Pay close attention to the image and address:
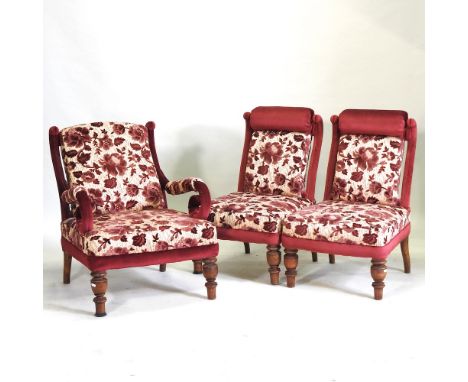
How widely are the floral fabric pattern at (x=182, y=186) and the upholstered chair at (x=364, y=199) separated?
25.2 inches

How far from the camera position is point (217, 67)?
19.8 ft

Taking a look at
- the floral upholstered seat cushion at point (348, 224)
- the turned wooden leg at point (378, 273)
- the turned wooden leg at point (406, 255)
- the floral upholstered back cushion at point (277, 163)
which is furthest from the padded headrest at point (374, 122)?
the turned wooden leg at point (378, 273)

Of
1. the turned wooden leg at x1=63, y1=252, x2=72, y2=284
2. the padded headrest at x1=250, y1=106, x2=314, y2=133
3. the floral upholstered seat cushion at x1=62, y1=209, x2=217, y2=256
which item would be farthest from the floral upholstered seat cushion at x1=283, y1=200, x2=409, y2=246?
the turned wooden leg at x1=63, y1=252, x2=72, y2=284

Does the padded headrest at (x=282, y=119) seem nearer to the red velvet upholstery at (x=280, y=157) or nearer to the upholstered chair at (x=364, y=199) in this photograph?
the red velvet upholstery at (x=280, y=157)

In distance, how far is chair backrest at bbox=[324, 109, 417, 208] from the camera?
15.4ft

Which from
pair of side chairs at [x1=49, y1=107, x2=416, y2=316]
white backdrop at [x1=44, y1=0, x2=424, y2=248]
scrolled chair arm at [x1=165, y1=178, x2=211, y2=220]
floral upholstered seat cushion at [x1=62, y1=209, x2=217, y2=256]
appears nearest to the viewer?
floral upholstered seat cushion at [x1=62, y1=209, x2=217, y2=256]

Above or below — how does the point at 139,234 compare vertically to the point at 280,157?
below

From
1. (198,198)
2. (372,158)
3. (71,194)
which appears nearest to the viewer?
(71,194)

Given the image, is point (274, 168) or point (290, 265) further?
point (274, 168)

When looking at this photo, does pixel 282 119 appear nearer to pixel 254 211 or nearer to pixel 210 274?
pixel 254 211

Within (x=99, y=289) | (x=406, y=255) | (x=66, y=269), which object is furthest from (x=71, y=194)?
(x=406, y=255)

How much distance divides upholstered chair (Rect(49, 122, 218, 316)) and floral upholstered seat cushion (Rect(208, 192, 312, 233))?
0.28 m

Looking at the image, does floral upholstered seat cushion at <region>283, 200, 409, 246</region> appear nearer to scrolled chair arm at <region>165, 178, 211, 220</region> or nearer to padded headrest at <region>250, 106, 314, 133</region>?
scrolled chair arm at <region>165, 178, 211, 220</region>

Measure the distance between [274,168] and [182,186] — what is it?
79 cm
